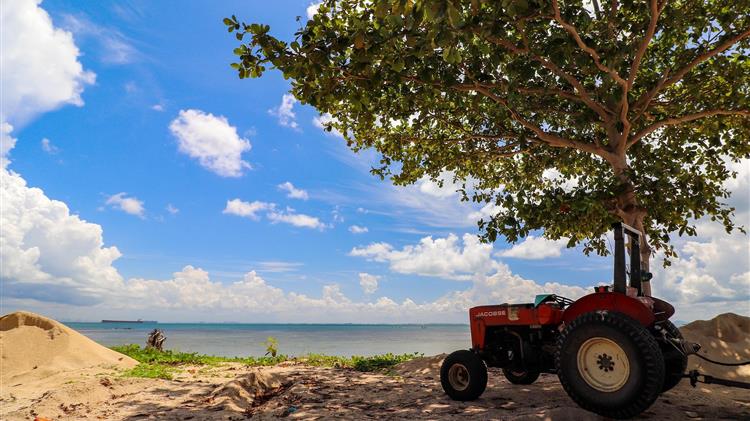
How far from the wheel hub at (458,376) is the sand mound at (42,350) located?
28.5 feet

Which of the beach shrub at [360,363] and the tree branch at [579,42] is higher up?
the tree branch at [579,42]

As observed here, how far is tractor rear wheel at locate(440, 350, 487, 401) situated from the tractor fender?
1.56 metres

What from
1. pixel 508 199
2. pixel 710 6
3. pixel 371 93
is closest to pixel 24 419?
pixel 371 93

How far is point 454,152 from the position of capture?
14211mm

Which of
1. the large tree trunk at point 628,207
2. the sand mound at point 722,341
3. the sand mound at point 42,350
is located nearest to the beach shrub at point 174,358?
the sand mound at point 42,350

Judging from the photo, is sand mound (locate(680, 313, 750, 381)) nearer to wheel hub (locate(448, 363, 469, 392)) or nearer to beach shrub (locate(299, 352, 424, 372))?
wheel hub (locate(448, 363, 469, 392))

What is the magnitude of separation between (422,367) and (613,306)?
6216 millimetres

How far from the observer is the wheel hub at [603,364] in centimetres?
566

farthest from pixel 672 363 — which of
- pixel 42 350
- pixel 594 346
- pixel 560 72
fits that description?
pixel 42 350

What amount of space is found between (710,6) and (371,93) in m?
8.83

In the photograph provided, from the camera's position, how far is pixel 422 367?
38.0 feet

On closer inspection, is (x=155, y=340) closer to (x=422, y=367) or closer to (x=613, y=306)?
(x=422, y=367)

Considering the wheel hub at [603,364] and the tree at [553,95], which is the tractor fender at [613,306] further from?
the tree at [553,95]

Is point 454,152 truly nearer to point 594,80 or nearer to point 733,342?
point 594,80
